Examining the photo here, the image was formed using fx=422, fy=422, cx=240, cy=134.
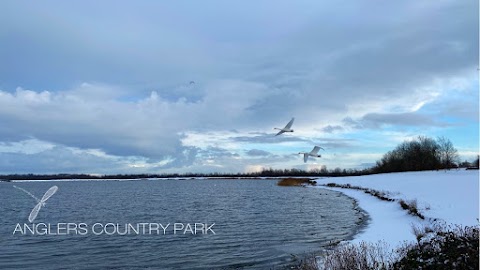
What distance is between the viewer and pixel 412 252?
1177cm

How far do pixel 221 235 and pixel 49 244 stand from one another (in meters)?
8.47

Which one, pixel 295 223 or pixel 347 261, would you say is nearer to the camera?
pixel 347 261

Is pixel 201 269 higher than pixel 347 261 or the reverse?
the reverse

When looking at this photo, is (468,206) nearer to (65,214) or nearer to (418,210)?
(418,210)

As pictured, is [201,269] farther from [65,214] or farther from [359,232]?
[65,214]

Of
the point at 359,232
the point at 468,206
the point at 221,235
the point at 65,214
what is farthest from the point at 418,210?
the point at 65,214

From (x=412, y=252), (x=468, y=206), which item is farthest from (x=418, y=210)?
(x=412, y=252)

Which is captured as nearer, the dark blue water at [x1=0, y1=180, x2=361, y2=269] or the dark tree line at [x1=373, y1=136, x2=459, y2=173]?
the dark blue water at [x1=0, y1=180, x2=361, y2=269]

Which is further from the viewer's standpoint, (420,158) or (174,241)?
(420,158)

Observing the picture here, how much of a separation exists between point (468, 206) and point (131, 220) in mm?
21074

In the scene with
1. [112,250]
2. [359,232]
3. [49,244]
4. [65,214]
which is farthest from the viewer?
[65,214]

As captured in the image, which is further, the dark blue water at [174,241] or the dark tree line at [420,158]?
the dark tree line at [420,158]

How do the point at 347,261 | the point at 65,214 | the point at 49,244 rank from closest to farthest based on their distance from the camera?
the point at 347,261
the point at 49,244
the point at 65,214

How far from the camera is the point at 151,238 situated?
2175cm
